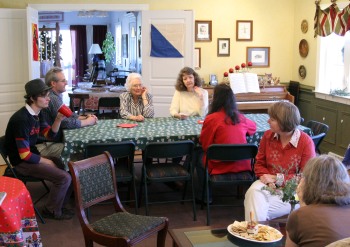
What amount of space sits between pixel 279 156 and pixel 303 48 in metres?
4.12

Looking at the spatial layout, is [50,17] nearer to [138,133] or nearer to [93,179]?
[138,133]

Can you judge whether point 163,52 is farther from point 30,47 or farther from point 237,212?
point 237,212

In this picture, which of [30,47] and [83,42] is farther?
[83,42]

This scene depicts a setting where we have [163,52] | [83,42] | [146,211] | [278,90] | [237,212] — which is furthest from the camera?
[83,42]

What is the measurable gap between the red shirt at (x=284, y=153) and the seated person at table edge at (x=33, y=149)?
1743 millimetres

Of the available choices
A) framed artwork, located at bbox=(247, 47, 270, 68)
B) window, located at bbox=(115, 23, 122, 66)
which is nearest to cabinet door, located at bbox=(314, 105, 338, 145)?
framed artwork, located at bbox=(247, 47, 270, 68)

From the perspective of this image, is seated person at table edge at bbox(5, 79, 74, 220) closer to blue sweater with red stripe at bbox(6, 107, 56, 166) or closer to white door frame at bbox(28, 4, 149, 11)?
blue sweater with red stripe at bbox(6, 107, 56, 166)

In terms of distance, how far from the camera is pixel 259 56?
750 centimetres

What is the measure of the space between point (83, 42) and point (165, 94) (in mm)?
8872

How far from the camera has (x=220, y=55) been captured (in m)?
7.34

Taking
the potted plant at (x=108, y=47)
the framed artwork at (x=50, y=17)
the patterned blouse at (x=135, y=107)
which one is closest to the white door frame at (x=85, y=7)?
the patterned blouse at (x=135, y=107)

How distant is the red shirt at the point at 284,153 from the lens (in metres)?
3.54

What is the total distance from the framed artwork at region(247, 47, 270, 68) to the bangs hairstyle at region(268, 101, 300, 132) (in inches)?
158

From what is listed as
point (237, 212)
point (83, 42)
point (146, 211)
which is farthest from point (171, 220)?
point (83, 42)
